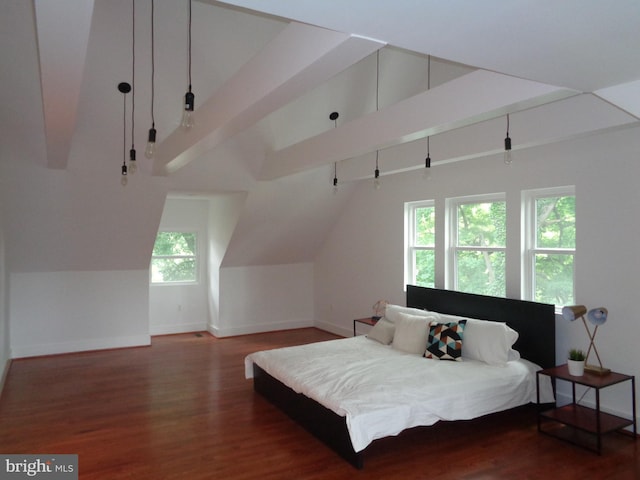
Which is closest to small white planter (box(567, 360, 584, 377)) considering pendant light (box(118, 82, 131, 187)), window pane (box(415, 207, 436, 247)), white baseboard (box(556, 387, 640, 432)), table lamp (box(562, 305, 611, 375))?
table lamp (box(562, 305, 611, 375))

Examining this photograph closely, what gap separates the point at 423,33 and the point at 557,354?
3.72m

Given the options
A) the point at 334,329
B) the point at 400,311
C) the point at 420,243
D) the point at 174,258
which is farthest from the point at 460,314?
the point at 174,258

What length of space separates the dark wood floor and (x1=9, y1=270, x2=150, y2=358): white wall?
0.99 meters

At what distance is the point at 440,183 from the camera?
18.1 ft

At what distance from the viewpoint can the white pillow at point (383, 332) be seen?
5.08 m

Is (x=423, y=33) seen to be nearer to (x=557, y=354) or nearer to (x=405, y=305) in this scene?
(x=557, y=354)

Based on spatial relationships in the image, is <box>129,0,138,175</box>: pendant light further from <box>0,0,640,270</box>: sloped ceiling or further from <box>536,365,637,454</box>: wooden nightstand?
<box>536,365,637,454</box>: wooden nightstand

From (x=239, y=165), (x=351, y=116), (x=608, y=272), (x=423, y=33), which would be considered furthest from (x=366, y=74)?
(x=423, y=33)

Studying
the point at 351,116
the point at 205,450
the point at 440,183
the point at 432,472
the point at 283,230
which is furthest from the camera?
the point at 283,230

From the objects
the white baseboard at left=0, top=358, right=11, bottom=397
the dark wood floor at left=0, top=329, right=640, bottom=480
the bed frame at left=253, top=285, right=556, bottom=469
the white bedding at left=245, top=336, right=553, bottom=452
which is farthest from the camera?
the white baseboard at left=0, top=358, right=11, bottom=397

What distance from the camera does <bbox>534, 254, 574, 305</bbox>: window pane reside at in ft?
14.2

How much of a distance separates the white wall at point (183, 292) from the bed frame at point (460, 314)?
341cm

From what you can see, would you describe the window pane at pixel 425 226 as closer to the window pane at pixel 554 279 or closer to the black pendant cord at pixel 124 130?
the window pane at pixel 554 279

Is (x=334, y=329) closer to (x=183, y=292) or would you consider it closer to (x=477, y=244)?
(x=183, y=292)
